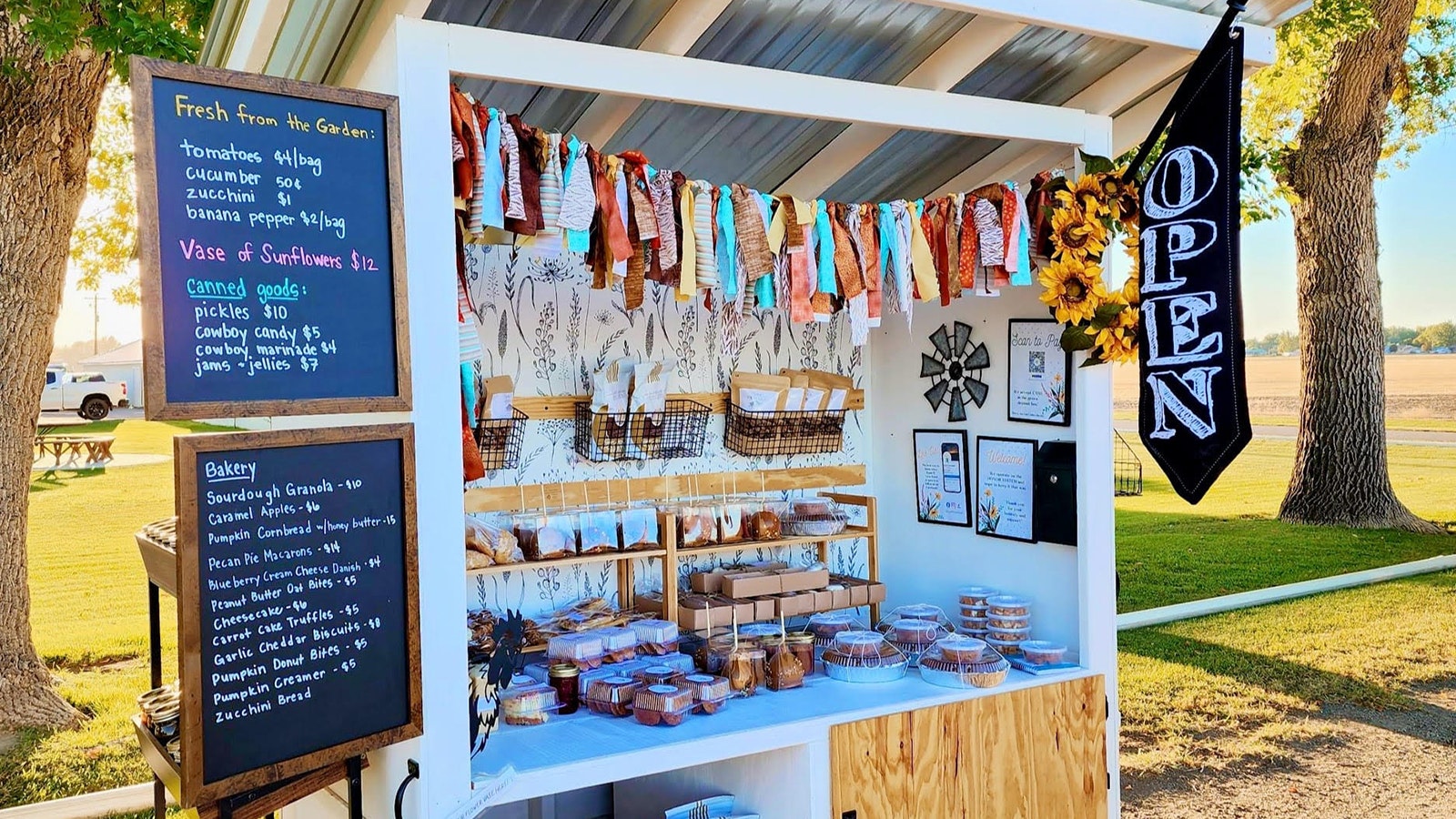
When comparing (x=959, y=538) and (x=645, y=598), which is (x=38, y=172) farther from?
(x=959, y=538)

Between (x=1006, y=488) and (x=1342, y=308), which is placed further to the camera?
(x=1342, y=308)

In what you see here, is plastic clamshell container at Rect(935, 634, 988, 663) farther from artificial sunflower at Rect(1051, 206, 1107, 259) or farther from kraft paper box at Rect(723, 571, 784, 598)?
artificial sunflower at Rect(1051, 206, 1107, 259)

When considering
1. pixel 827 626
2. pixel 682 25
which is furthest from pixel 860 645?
pixel 682 25

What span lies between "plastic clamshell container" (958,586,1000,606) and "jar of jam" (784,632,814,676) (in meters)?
0.72

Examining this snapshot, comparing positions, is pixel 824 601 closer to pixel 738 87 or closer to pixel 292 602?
pixel 738 87

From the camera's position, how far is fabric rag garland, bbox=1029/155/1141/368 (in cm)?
341

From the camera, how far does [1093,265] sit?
3.45 metres

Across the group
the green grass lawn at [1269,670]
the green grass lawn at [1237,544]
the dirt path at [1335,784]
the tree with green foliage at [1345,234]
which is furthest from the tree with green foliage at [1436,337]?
the dirt path at [1335,784]

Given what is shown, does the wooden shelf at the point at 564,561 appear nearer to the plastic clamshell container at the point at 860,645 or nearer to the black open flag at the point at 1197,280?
the plastic clamshell container at the point at 860,645

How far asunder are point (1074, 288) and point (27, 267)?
207 inches

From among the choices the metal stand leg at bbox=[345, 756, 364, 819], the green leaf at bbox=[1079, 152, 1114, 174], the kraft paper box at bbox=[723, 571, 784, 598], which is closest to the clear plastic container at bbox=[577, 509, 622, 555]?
the kraft paper box at bbox=[723, 571, 784, 598]

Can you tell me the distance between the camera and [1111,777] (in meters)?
3.67

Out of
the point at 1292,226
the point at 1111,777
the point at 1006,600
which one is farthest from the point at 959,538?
the point at 1292,226

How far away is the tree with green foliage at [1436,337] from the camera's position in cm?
2286
